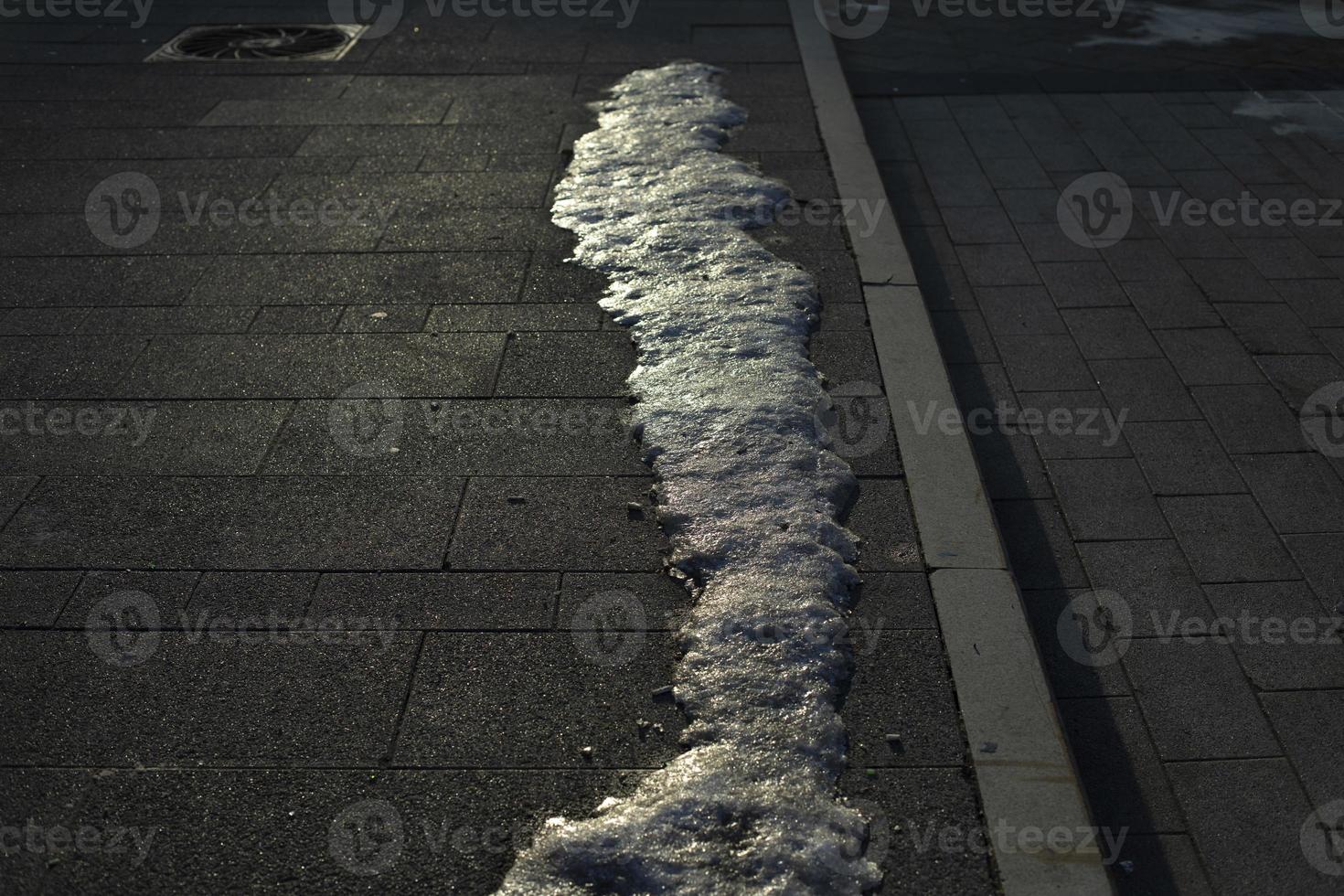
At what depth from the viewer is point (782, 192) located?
22.3 feet

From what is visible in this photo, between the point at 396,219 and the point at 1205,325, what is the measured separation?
4.28m

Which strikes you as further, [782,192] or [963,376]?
[782,192]

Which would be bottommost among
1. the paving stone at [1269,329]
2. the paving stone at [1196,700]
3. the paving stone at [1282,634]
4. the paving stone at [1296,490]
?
the paving stone at [1196,700]

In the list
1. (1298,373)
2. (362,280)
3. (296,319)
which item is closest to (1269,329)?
(1298,373)

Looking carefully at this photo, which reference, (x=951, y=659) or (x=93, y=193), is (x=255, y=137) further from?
(x=951, y=659)

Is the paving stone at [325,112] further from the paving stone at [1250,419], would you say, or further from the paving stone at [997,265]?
the paving stone at [1250,419]

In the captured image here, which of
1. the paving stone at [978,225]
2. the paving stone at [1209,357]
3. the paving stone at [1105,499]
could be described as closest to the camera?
the paving stone at [1105,499]

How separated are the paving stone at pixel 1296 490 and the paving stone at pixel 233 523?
3140 mm

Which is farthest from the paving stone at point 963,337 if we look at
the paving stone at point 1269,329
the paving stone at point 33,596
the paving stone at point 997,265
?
the paving stone at point 33,596

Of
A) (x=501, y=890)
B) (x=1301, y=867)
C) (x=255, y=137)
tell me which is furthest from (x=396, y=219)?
(x=1301, y=867)

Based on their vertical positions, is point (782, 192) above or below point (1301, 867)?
above

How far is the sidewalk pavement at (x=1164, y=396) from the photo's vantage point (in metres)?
3.58

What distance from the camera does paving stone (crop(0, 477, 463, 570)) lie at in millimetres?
4129

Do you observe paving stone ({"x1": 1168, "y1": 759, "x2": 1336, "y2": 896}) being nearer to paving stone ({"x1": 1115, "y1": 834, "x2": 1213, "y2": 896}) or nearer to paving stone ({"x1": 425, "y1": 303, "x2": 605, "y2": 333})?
paving stone ({"x1": 1115, "y1": 834, "x2": 1213, "y2": 896})
